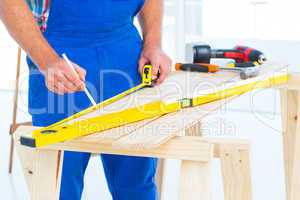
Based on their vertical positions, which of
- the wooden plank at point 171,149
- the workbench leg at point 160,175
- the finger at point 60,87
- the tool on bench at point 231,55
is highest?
the tool on bench at point 231,55

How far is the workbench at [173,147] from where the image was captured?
101 cm

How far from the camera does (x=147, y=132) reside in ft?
3.49

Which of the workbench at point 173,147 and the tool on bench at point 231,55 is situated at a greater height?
the tool on bench at point 231,55

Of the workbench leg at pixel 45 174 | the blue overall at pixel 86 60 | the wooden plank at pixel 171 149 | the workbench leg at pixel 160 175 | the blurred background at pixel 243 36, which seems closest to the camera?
the wooden plank at pixel 171 149

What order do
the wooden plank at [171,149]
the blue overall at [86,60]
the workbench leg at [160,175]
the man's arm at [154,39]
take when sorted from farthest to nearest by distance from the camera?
1. the workbench leg at [160,175]
2. the man's arm at [154,39]
3. the blue overall at [86,60]
4. the wooden plank at [171,149]

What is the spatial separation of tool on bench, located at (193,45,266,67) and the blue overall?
30cm

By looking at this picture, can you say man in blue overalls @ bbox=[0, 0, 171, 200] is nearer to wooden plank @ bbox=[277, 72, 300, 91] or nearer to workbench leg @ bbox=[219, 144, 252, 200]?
workbench leg @ bbox=[219, 144, 252, 200]

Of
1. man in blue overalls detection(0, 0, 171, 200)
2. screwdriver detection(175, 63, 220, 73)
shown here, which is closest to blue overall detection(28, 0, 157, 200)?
man in blue overalls detection(0, 0, 171, 200)

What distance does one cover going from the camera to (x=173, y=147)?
102 centimetres

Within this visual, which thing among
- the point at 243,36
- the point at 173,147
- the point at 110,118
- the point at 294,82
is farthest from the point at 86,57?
the point at 243,36

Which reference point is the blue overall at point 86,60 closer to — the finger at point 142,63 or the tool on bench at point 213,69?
the finger at point 142,63

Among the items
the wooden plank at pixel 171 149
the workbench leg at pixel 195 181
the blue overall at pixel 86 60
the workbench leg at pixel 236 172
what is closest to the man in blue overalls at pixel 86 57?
the blue overall at pixel 86 60

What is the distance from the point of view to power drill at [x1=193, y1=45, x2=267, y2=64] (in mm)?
1698

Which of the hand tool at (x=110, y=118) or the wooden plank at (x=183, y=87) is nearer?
the hand tool at (x=110, y=118)
